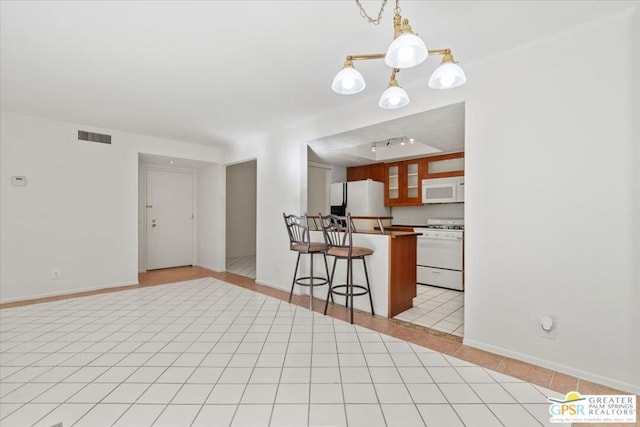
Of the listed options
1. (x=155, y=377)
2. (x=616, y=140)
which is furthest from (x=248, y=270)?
(x=616, y=140)

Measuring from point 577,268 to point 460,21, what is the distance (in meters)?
1.97

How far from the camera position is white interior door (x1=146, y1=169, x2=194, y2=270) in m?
6.00

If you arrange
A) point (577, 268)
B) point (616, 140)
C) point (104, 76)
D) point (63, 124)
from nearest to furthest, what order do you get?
1. point (616, 140)
2. point (577, 268)
3. point (104, 76)
4. point (63, 124)

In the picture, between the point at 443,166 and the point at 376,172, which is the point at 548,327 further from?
the point at 376,172

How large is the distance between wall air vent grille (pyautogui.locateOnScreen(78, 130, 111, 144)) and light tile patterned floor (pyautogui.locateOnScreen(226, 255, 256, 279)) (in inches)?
124

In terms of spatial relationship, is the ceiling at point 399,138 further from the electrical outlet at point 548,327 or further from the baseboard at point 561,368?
the baseboard at point 561,368

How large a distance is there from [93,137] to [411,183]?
549 cm

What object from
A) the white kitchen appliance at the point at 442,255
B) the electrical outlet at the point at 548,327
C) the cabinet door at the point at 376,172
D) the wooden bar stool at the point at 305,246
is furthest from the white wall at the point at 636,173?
the cabinet door at the point at 376,172

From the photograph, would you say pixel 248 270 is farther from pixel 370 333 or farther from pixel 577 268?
pixel 577 268

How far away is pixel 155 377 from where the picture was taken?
208cm

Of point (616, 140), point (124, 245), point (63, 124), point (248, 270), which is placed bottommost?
point (248, 270)

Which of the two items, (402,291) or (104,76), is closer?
(104,76)

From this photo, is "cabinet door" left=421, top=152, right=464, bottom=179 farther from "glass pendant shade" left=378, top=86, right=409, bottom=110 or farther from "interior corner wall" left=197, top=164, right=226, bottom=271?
"interior corner wall" left=197, top=164, right=226, bottom=271

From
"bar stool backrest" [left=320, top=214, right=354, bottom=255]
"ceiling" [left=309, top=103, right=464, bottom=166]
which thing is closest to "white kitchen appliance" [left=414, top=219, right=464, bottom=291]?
"ceiling" [left=309, top=103, right=464, bottom=166]
